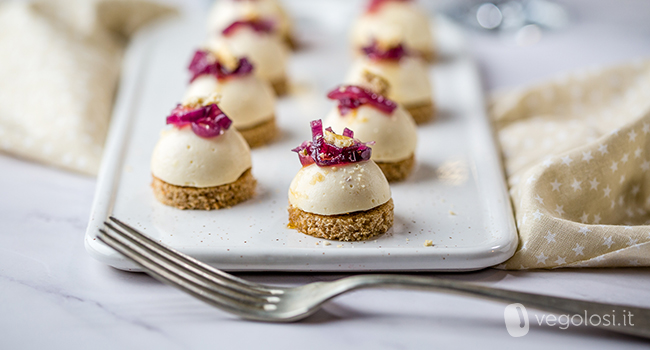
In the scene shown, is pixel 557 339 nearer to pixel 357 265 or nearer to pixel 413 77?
pixel 357 265

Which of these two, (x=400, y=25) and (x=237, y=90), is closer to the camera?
(x=237, y=90)

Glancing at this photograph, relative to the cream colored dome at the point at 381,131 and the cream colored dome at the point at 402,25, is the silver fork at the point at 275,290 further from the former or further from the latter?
the cream colored dome at the point at 402,25

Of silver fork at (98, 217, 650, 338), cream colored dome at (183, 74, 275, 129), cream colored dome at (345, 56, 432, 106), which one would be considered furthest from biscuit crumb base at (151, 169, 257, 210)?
cream colored dome at (345, 56, 432, 106)

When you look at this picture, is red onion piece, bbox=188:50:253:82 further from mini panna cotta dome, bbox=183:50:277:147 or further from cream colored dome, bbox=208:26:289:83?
cream colored dome, bbox=208:26:289:83

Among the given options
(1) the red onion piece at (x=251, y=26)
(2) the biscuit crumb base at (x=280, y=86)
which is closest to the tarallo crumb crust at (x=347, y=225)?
(2) the biscuit crumb base at (x=280, y=86)

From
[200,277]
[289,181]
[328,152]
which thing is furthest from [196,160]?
[200,277]

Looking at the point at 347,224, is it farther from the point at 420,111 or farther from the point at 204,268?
the point at 420,111

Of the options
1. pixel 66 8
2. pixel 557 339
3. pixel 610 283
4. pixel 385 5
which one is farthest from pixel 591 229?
pixel 66 8
